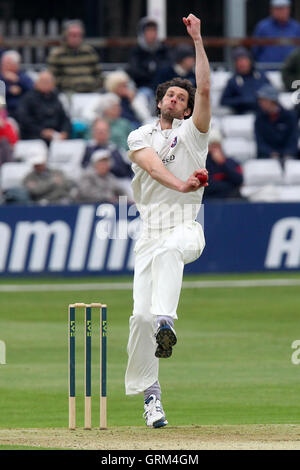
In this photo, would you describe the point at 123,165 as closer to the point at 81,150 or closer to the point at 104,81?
the point at 81,150

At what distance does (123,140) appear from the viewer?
69.1 ft

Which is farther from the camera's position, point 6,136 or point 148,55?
point 148,55

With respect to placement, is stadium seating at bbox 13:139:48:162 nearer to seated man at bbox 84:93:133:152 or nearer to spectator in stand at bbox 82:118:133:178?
spectator in stand at bbox 82:118:133:178

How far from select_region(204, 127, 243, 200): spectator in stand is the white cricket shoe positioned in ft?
35.0

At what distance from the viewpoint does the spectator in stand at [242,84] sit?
22.0 meters

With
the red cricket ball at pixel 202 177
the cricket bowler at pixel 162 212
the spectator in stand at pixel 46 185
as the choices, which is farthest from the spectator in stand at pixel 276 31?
the red cricket ball at pixel 202 177

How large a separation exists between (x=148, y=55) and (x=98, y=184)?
3595 millimetres

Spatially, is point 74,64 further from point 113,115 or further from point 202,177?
point 202,177

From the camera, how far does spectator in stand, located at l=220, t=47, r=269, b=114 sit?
22.0 metres

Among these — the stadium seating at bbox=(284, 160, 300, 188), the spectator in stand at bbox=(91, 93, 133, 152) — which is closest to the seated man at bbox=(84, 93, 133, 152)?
the spectator in stand at bbox=(91, 93, 133, 152)

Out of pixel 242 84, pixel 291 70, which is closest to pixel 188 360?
pixel 242 84

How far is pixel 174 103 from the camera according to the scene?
958 cm

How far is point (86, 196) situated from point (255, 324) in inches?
185

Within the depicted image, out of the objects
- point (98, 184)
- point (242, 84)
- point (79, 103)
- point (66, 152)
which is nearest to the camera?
point (98, 184)
